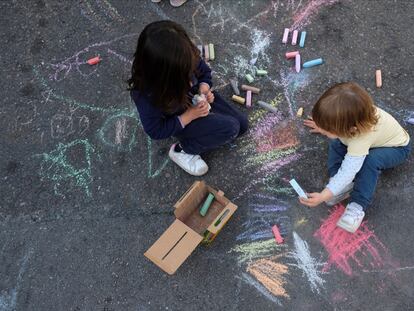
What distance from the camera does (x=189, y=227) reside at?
2777mm

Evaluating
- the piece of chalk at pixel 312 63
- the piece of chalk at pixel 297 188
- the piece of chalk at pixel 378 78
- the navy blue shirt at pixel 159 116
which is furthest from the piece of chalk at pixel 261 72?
the piece of chalk at pixel 297 188

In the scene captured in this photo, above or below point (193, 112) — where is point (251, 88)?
below

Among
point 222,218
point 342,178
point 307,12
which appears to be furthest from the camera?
point 307,12

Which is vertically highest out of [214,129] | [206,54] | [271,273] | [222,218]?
[206,54]

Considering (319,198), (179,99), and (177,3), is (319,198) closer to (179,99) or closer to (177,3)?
(179,99)

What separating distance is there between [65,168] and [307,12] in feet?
7.97

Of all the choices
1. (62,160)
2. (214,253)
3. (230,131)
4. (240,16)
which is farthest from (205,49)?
(214,253)

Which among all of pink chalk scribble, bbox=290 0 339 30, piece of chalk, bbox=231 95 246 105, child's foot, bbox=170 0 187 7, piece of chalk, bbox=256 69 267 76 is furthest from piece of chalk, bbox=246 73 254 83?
child's foot, bbox=170 0 187 7

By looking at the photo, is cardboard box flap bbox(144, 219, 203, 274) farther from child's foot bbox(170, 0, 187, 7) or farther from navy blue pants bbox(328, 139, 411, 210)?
child's foot bbox(170, 0, 187, 7)

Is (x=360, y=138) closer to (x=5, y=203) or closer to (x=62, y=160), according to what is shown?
(x=62, y=160)

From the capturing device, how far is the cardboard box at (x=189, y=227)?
258cm

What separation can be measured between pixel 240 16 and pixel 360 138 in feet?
6.05

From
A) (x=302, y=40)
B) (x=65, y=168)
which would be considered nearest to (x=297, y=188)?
(x=302, y=40)

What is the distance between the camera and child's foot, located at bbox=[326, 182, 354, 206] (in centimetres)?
281
